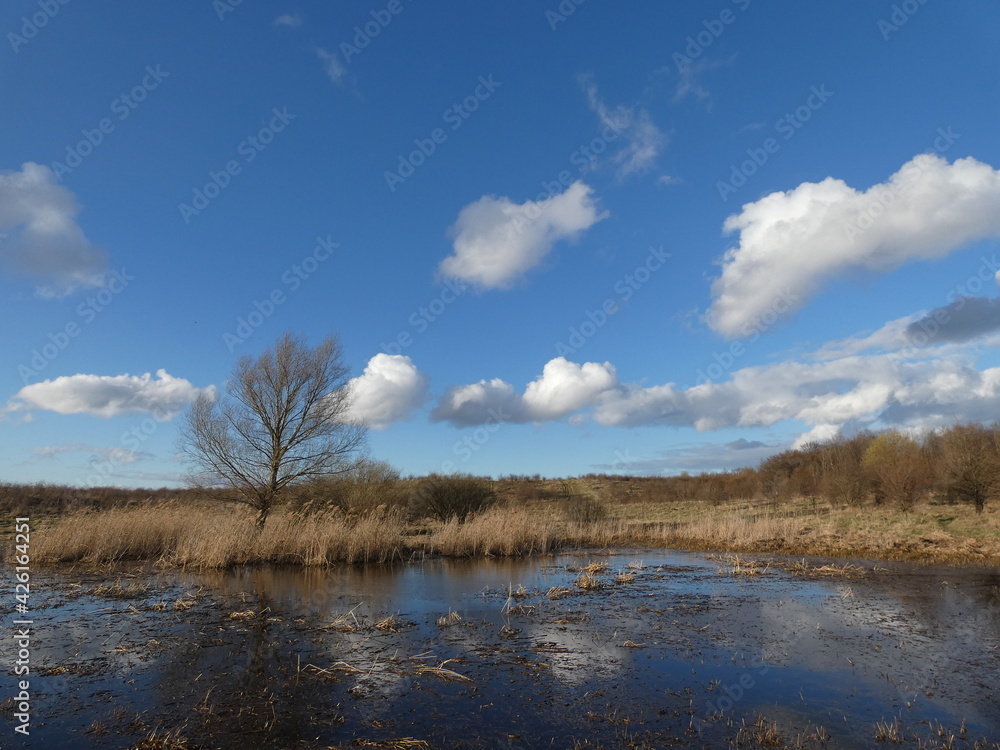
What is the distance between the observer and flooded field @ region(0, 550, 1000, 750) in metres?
5.21

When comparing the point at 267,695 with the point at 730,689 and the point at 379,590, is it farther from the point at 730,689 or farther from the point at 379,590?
the point at 379,590

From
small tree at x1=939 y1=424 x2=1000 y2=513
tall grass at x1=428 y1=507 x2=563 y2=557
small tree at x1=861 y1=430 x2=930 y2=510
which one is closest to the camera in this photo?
tall grass at x1=428 y1=507 x2=563 y2=557

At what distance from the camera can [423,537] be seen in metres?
20.7

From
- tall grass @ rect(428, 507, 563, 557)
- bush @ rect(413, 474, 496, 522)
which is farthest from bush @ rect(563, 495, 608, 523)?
tall grass @ rect(428, 507, 563, 557)

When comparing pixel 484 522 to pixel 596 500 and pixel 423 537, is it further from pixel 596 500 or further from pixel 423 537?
pixel 596 500

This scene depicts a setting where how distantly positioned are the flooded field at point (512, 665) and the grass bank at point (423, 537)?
349 cm

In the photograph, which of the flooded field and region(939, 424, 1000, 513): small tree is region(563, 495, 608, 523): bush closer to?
the flooded field

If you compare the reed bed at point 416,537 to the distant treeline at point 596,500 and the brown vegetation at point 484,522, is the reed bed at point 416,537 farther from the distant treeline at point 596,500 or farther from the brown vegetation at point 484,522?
the distant treeline at point 596,500

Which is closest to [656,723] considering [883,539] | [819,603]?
[819,603]

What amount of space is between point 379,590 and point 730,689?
8185 millimetres

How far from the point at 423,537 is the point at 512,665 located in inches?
553

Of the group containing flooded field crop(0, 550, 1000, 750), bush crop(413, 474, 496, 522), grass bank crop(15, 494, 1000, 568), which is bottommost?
flooded field crop(0, 550, 1000, 750)

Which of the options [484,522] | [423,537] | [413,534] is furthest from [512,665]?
[413,534]

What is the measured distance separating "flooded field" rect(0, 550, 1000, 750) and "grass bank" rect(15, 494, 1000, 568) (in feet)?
11.4
